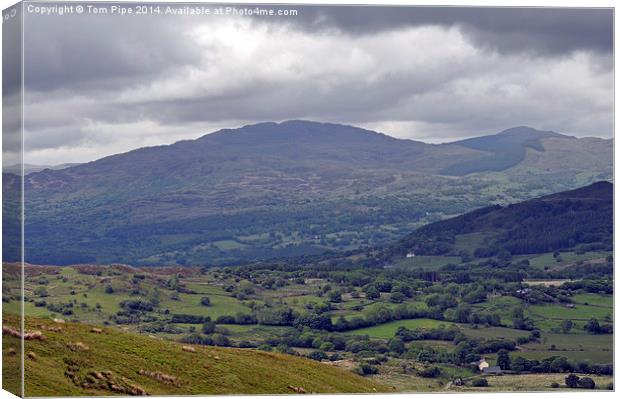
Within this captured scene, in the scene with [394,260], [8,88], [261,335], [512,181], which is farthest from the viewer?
[512,181]

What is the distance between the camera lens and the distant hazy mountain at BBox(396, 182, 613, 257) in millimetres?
53844

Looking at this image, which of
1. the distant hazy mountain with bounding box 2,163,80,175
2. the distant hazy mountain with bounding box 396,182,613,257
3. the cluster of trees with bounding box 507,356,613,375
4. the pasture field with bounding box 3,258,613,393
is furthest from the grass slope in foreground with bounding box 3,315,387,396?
the distant hazy mountain with bounding box 396,182,613,257

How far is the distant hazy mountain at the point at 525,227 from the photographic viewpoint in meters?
53.8

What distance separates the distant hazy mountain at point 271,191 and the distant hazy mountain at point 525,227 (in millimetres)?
803

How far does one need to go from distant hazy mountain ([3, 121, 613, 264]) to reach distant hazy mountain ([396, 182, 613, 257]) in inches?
31.6

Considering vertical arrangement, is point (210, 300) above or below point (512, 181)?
below

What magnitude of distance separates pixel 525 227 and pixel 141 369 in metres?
21.8

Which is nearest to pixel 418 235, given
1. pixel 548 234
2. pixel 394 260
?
pixel 394 260

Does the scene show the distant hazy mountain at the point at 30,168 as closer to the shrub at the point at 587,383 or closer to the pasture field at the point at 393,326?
the pasture field at the point at 393,326

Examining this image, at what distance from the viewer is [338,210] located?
56906 mm

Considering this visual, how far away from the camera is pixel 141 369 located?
42219mm

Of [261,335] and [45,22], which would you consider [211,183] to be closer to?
[261,335]

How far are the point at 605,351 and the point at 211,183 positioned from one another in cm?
1955

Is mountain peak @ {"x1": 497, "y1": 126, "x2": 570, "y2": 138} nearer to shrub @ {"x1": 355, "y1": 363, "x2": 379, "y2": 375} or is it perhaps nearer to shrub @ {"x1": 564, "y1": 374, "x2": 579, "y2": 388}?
shrub @ {"x1": 564, "y1": 374, "x2": 579, "y2": 388}
